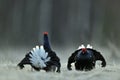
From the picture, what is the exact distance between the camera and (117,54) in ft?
44.2


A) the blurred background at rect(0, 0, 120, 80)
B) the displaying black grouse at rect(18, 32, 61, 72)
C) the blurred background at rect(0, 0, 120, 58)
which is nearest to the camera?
the displaying black grouse at rect(18, 32, 61, 72)

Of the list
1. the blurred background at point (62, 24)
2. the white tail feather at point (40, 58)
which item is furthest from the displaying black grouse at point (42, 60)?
the blurred background at point (62, 24)

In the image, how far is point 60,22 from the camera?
18812 mm

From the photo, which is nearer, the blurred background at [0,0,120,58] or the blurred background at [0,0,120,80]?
the blurred background at [0,0,120,80]

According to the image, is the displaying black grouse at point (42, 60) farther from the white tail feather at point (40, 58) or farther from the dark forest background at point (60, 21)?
the dark forest background at point (60, 21)

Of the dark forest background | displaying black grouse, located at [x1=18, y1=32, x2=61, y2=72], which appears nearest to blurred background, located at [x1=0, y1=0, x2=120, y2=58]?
the dark forest background

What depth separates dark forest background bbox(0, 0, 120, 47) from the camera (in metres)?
16.5

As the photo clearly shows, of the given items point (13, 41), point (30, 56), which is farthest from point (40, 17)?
point (30, 56)

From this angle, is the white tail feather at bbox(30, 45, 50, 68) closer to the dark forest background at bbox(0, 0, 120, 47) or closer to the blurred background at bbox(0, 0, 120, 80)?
the blurred background at bbox(0, 0, 120, 80)

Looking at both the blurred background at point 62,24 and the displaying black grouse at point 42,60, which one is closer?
the displaying black grouse at point 42,60

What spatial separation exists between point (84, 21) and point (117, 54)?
525 cm

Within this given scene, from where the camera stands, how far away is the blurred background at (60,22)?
16438 mm

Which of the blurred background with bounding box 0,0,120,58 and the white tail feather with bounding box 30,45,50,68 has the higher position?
the blurred background with bounding box 0,0,120,58

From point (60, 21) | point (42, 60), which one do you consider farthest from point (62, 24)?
point (42, 60)
